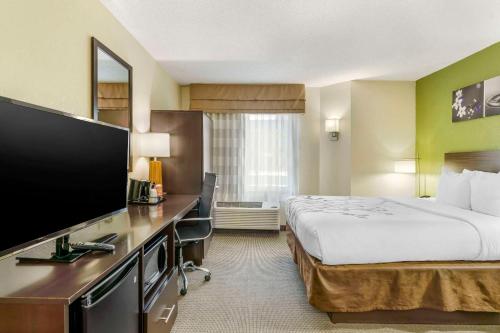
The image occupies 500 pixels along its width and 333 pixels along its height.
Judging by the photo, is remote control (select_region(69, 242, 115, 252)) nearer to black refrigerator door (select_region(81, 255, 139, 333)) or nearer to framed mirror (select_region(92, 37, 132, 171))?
black refrigerator door (select_region(81, 255, 139, 333))

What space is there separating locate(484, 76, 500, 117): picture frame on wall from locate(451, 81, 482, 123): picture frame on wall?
0.04 m

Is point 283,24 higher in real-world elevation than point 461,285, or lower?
higher

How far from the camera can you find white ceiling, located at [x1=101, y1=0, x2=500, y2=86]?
2467 mm

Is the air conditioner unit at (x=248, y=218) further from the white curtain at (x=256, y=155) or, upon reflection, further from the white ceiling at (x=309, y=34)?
the white ceiling at (x=309, y=34)

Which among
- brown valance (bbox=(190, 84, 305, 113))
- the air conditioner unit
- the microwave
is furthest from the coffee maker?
brown valance (bbox=(190, 84, 305, 113))

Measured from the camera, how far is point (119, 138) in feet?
5.71

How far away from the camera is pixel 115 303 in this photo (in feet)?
4.00

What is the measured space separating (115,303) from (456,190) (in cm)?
333

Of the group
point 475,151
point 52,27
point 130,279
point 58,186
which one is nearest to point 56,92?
point 52,27

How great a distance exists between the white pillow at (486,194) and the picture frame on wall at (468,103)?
101 cm

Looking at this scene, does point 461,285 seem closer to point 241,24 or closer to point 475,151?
point 475,151

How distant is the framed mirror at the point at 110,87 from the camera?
231 cm

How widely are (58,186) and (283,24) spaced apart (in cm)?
245

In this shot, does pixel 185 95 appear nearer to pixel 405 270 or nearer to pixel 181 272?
pixel 181 272
